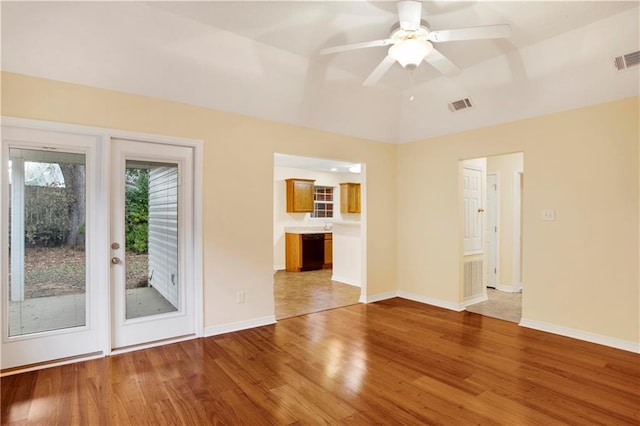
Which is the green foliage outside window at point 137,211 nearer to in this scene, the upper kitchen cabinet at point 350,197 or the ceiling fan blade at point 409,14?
the ceiling fan blade at point 409,14

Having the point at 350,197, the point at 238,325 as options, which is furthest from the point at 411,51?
the point at 350,197

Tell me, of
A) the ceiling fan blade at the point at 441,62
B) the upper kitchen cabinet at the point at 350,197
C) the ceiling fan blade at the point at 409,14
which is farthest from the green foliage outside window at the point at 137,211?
the upper kitchen cabinet at the point at 350,197

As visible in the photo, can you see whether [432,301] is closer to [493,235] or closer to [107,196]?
[493,235]

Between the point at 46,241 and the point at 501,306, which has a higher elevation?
the point at 46,241

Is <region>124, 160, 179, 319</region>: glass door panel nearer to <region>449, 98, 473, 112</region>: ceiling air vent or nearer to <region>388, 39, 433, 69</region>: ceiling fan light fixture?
<region>388, 39, 433, 69</region>: ceiling fan light fixture

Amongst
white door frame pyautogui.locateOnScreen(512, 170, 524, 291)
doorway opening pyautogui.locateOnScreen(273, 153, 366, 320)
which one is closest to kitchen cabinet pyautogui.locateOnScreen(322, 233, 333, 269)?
doorway opening pyautogui.locateOnScreen(273, 153, 366, 320)

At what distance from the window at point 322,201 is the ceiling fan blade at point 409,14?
6302 millimetres

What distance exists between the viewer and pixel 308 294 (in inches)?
220

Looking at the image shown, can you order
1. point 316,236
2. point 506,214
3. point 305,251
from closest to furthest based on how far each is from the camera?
point 506,214 → point 305,251 → point 316,236

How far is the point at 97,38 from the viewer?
280cm

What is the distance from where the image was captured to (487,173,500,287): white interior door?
5.95 metres

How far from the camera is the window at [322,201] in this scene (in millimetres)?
8773

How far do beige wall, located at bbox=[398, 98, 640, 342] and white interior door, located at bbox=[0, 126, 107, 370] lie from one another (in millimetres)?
4381

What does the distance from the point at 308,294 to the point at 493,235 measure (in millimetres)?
3424
